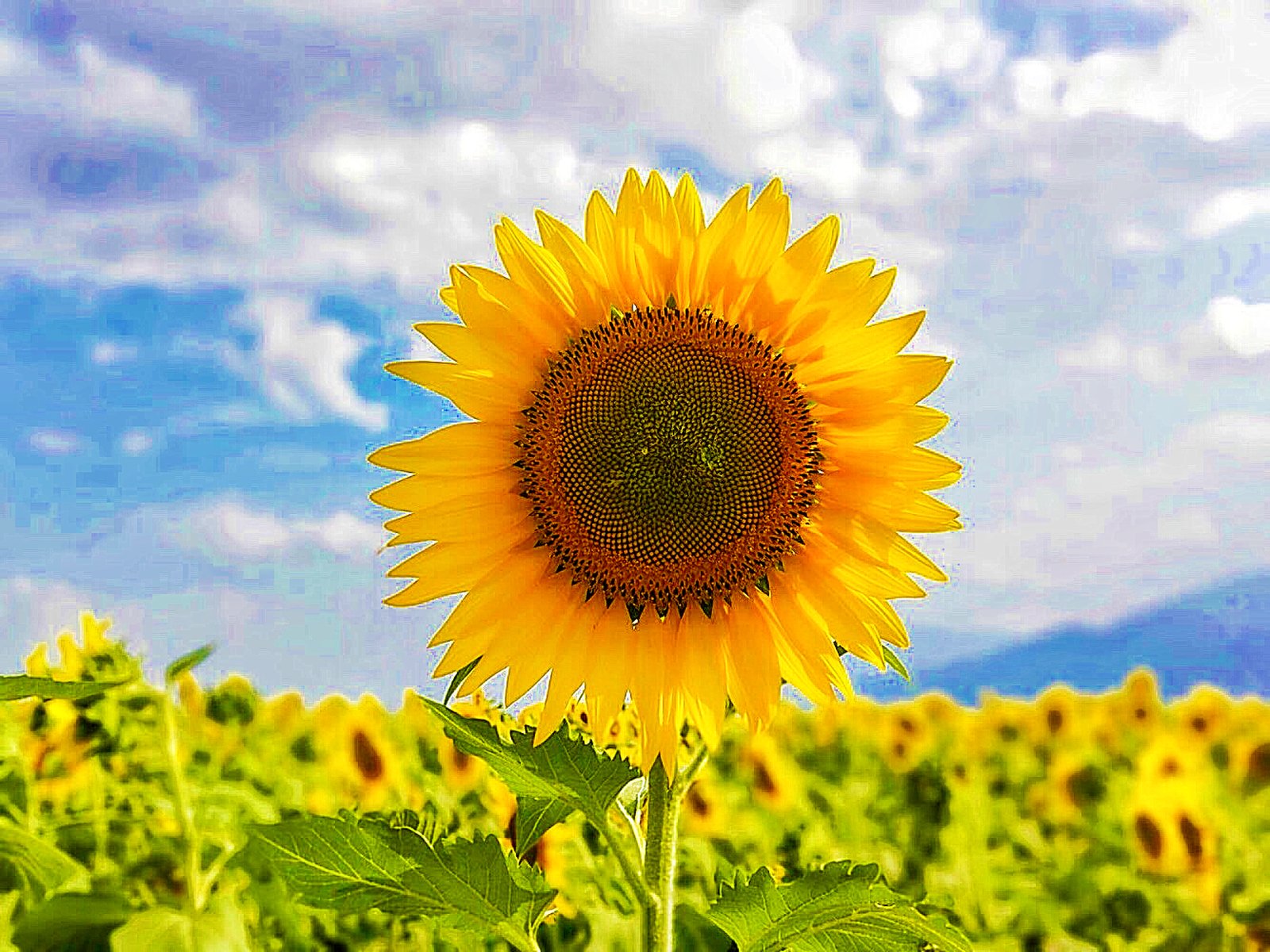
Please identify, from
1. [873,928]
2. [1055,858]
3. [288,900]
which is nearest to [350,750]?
[288,900]

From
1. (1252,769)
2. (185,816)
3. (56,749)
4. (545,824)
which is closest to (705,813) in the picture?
(56,749)

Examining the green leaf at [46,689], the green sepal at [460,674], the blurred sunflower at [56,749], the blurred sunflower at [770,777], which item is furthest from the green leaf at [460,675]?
the blurred sunflower at [770,777]

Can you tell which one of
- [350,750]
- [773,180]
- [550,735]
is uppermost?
[350,750]

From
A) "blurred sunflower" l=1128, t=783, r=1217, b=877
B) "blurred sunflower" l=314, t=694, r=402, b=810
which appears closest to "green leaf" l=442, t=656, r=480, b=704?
"blurred sunflower" l=314, t=694, r=402, b=810

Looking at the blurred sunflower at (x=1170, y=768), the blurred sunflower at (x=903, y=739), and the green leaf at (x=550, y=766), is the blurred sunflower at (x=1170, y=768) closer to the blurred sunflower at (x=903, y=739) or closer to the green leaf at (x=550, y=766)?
the blurred sunflower at (x=903, y=739)

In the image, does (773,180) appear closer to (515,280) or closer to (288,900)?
(515,280)

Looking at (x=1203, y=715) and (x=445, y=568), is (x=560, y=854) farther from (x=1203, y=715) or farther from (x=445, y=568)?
(x=1203, y=715)
